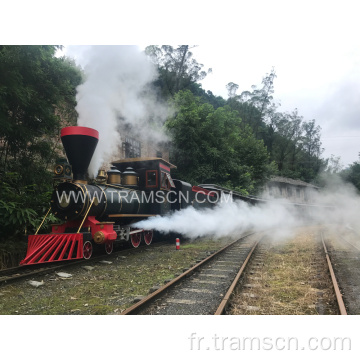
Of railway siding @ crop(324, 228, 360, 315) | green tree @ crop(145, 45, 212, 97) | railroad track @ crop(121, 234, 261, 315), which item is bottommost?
railway siding @ crop(324, 228, 360, 315)

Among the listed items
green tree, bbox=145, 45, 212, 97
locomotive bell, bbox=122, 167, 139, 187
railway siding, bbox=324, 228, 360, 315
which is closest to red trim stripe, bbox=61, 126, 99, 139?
locomotive bell, bbox=122, 167, 139, 187

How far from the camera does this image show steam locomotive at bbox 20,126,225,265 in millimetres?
6652

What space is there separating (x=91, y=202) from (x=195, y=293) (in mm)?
3679

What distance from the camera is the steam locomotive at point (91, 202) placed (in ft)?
21.8

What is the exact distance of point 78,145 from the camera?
6.81 metres

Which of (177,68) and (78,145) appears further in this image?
(177,68)

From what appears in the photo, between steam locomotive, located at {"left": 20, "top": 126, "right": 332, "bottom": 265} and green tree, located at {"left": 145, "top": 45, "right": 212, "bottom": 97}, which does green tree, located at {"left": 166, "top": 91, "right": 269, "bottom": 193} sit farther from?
steam locomotive, located at {"left": 20, "top": 126, "right": 332, "bottom": 265}

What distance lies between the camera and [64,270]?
6.40 meters

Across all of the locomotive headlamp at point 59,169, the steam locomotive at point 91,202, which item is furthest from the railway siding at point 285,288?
the locomotive headlamp at point 59,169

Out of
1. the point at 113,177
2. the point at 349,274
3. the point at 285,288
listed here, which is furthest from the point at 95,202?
the point at 349,274

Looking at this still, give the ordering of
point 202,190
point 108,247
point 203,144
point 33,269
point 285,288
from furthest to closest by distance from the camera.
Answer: point 203,144 < point 202,190 < point 108,247 < point 33,269 < point 285,288

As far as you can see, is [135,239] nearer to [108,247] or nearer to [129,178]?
[108,247]

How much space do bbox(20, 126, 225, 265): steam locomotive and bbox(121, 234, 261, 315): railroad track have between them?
2619 millimetres

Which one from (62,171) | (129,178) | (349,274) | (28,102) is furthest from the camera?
(129,178)
